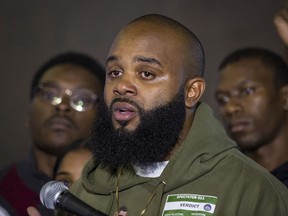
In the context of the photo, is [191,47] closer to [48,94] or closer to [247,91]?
[247,91]

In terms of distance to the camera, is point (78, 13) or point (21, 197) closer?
point (21, 197)

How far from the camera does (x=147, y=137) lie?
10.1 feet

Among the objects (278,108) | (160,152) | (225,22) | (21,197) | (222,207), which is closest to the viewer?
(222,207)

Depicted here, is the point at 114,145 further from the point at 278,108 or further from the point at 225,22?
the point at 225,22

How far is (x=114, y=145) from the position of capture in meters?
3.09

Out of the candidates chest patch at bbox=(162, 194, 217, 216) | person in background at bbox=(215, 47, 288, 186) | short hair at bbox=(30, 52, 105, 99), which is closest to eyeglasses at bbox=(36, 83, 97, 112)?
short hair at bbox=(30, 52, 105, 99)

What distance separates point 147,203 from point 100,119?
453 millimetres

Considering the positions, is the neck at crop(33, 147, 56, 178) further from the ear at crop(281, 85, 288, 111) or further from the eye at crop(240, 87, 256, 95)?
the ear at crop(281, 85, 288, 111)

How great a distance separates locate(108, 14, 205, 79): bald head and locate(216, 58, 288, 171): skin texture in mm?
1451

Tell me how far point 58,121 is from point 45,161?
300mm

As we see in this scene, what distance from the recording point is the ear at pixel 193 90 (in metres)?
3.13

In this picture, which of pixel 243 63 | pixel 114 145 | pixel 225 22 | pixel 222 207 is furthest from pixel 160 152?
pixel 225 22

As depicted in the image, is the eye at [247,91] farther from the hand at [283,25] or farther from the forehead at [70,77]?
the hand at [283,25]

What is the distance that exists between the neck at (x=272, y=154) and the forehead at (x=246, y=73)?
0.43 m
